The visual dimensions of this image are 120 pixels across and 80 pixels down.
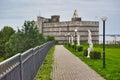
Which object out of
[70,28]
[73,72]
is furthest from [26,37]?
[70,28]

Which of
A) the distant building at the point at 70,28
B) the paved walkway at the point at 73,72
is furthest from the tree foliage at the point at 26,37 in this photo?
the distant building at the point at 70,28

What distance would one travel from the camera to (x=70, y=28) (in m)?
124

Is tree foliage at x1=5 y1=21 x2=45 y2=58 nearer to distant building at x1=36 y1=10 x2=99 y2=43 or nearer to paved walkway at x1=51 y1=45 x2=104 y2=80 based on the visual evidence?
paved walkway at x1=51 y1=45 x2=104 y2=80

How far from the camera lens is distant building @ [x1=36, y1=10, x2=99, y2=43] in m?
123

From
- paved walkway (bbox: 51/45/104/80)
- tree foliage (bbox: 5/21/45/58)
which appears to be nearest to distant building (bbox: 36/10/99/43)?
tree foliage (bbox: 5/21/45/58)

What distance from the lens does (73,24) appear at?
407 ft

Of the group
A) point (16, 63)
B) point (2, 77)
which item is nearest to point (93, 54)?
point (16, 63)

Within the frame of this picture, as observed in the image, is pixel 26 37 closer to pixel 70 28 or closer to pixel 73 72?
pixel 73 72

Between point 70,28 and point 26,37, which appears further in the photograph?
point 70,28

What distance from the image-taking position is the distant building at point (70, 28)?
123188 mm

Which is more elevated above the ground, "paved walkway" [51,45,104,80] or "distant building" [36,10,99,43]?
"distant building" [36,10,99,43]

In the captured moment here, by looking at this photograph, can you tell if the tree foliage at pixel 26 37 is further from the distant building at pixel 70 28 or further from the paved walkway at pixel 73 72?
the distant building at pixel 70 28

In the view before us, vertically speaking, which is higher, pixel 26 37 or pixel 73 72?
pixel 26 37

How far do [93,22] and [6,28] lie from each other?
3687cm
